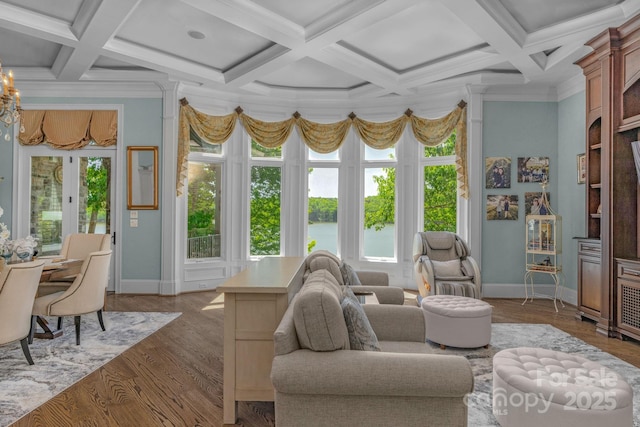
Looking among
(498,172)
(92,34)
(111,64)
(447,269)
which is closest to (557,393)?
(447,269)

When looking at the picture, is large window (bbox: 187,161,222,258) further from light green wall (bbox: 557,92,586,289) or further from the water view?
light green wall (bbox: 557,92,586,289)

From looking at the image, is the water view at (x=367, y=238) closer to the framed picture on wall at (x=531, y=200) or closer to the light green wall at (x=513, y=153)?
the light green wall at (x=513, y=153)

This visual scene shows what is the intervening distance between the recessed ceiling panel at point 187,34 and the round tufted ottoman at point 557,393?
13.8 feet

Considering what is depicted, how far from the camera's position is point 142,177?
6.04m

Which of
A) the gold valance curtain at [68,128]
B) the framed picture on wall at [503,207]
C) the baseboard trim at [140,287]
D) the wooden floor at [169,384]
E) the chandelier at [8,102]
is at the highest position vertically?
the gold valance curtain at [68,128]

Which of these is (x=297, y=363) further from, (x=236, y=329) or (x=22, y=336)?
(x=22, y=336)

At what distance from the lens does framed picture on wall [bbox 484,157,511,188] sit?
19.5ft

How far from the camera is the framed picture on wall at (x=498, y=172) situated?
234 inches

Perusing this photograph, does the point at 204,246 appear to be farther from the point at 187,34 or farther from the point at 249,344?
the point at 249,344

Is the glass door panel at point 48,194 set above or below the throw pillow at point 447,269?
above

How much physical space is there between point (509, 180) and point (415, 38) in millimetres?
2685

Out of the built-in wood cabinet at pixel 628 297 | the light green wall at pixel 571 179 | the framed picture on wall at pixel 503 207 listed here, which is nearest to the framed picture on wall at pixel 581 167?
the light green wall at pixel 571 179

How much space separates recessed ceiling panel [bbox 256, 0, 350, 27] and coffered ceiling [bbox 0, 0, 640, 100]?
0.03 feet

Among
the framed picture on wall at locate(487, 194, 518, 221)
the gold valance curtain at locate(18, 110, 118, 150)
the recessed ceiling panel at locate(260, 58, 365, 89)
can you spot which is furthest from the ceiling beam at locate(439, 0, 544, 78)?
Answer: the gold valance curtain at locate(18, 110, 118, 150)
